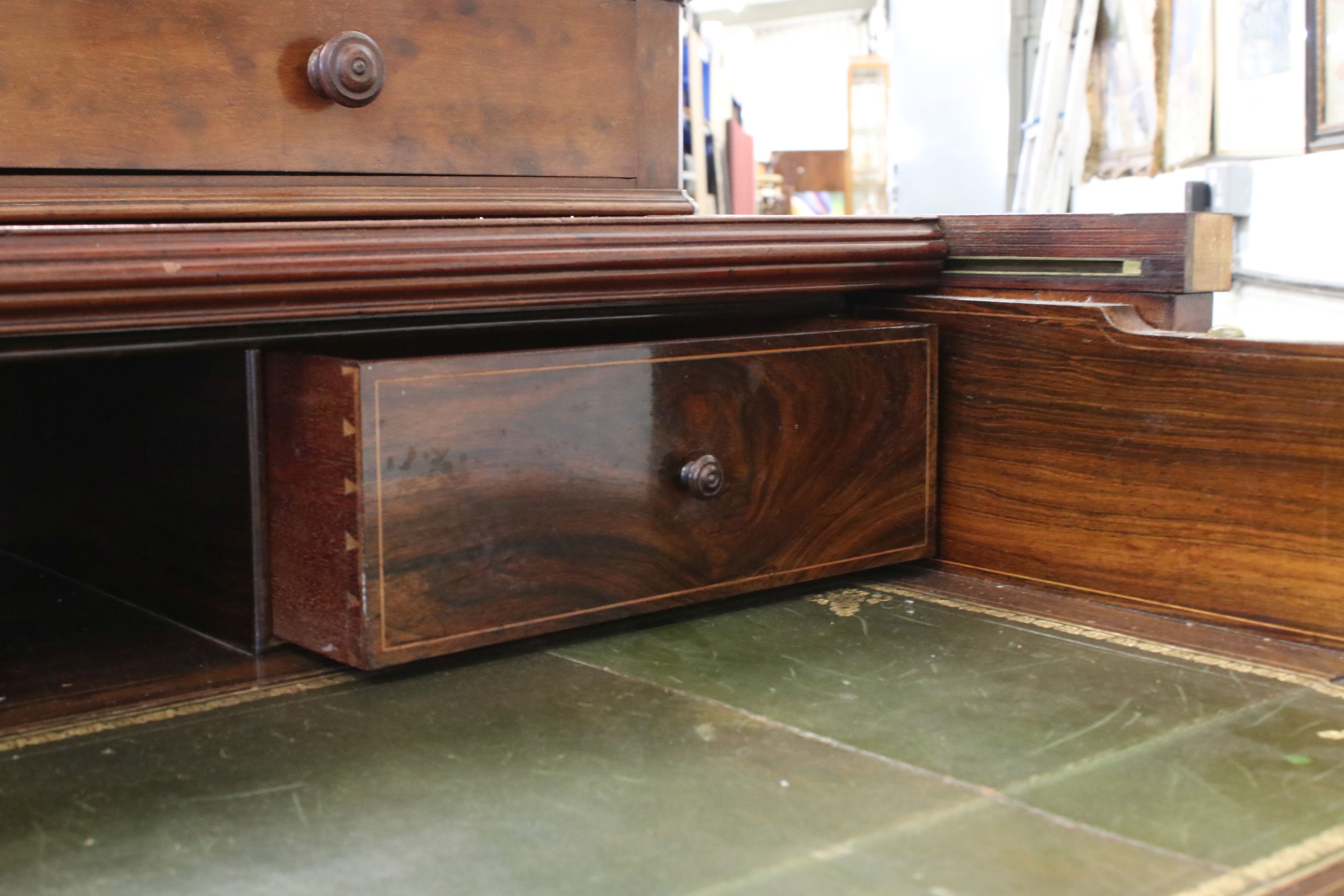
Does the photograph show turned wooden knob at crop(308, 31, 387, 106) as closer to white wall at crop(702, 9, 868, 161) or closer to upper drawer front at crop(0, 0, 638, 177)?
upper drawer front at crop(0, 0, 638, 177)

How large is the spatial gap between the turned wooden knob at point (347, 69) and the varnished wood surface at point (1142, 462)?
1.50 ft

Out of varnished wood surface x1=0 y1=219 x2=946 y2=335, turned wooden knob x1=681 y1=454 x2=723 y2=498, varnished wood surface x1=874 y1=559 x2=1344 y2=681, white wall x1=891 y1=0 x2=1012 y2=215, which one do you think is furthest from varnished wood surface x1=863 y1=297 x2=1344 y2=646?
white wall x1=891 y1=0 x2=1012 y2=215

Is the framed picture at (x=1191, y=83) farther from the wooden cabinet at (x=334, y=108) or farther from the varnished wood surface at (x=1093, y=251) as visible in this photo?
the wooden cabinet at (x=334, y=108)

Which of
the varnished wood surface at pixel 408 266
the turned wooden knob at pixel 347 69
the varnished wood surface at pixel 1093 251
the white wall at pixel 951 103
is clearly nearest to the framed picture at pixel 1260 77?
the white wall at pixel 951 103

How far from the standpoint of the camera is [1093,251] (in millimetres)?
959

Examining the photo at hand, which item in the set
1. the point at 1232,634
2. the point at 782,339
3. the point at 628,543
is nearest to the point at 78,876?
the point at 628,543

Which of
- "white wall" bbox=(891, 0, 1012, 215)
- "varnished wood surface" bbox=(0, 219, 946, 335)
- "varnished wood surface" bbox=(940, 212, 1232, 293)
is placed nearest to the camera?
"varnished wood surface" bbox=(0, 219, 946, 335)

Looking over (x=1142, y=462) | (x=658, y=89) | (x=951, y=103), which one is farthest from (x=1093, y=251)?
(x=951, y=103)

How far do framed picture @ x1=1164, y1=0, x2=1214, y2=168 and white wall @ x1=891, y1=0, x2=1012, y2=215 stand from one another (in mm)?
952

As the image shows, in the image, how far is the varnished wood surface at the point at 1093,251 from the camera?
0.92 metres

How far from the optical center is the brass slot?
0.94 meters

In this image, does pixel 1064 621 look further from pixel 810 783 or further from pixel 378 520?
pixel 378 520

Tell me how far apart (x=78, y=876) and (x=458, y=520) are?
0.29 metres

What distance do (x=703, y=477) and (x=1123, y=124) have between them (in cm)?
317
